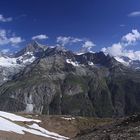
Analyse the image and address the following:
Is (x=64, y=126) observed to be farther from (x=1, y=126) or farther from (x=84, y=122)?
(x=1, y=126)

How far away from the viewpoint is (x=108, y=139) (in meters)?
32.3

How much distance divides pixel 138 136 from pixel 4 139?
92.5 ft

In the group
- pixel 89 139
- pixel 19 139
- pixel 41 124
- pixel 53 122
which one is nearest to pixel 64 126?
pixel 53 122

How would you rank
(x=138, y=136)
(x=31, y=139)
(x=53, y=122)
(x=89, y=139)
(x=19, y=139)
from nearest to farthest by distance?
(x=138, y=136) < (x=89, y=139) < (x=19, y=139) < (x=31, y=139) < (x=53, y=122)

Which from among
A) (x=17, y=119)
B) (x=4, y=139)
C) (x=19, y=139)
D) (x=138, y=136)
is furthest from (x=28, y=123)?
(x=138, y=136)

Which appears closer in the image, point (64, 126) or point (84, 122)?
point (64, 126)

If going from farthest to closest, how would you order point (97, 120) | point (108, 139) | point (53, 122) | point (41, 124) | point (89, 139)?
point (97, 120)
point (53, 122)
point (41, 124)
point (89, 139)
point (108, 139)

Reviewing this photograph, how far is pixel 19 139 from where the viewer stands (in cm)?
6084

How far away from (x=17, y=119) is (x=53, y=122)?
20397 millimetres

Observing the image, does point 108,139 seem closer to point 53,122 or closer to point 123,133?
point 123,133

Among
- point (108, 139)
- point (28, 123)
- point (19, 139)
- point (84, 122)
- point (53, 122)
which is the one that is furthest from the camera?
point (84, 122)

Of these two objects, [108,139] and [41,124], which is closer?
[108,139]

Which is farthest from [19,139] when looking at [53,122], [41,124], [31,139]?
[53,122]

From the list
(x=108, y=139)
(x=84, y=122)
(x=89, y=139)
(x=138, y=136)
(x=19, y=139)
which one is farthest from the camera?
(x=84, y=122)
